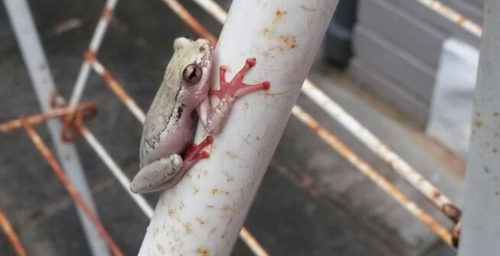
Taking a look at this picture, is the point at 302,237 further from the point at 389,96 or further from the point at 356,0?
the point at 356,0

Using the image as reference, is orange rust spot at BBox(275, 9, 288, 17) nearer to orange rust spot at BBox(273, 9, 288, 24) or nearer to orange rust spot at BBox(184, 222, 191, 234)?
orange rust spot at BBox(273, 9, 288, 24)

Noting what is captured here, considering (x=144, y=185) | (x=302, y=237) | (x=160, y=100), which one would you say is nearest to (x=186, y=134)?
(x=160, y=100)

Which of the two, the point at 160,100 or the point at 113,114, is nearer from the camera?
the point at 160,100

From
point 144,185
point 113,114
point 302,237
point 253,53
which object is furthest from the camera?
point 113,114

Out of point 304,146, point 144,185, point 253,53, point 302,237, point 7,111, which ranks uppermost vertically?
point 253,53

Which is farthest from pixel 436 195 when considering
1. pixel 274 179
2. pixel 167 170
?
pixel 274 179

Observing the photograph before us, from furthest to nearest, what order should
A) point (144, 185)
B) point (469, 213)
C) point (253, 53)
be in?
point (144, 185)
point (469, 213)
point (253, 53)

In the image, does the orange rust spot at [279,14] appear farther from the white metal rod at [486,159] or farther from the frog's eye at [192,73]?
the frog's eye at [192,73]

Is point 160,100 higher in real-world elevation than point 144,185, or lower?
higher
